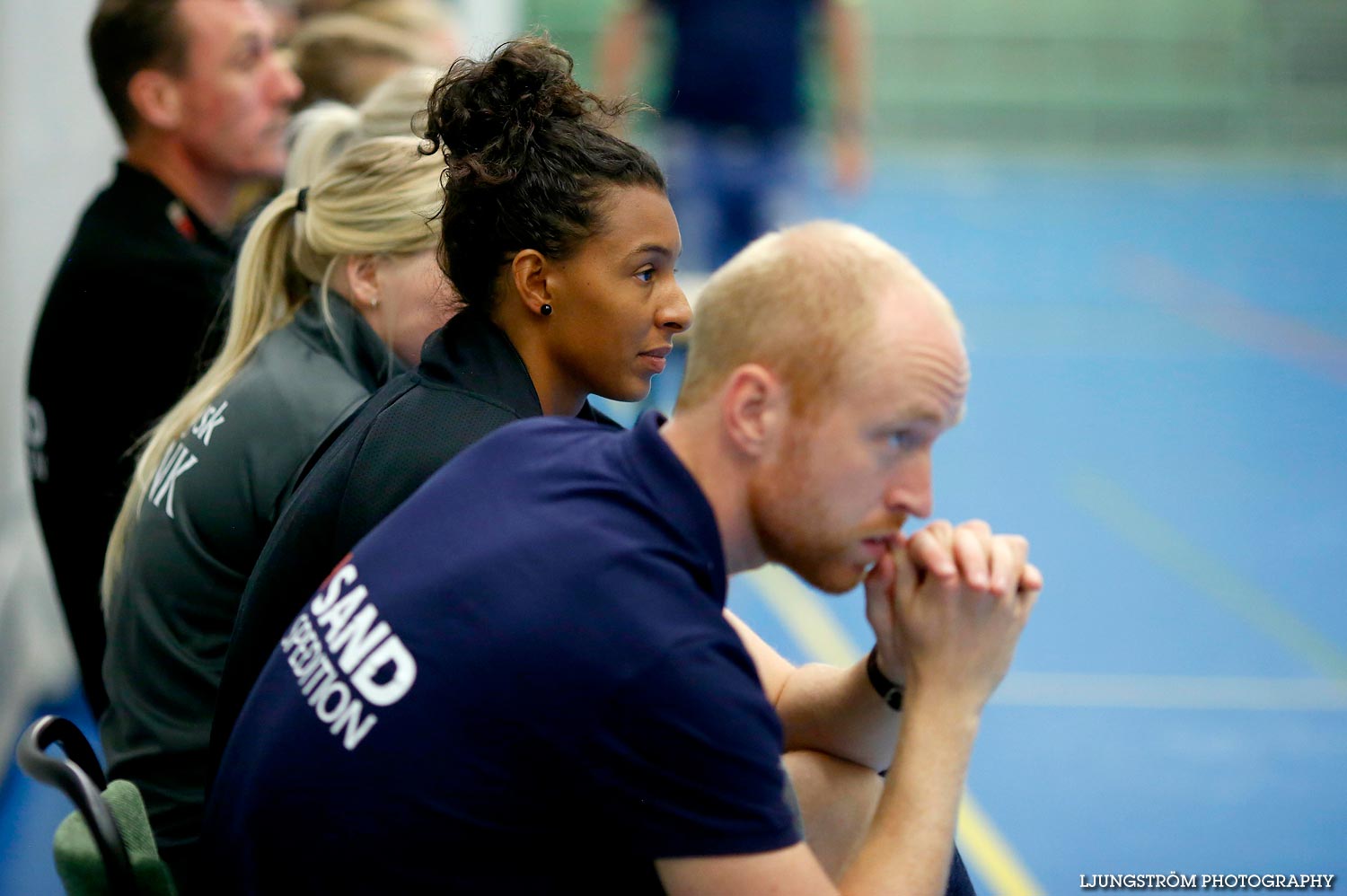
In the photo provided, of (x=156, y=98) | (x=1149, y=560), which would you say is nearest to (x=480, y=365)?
(x=156, y=98)

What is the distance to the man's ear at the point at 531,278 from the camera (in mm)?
2094

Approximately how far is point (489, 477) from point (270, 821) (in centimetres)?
44

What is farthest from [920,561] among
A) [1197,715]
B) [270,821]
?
[1197,715]

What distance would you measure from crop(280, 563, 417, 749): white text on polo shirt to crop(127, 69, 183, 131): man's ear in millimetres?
2423

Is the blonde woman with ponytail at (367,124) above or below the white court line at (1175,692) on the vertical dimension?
above

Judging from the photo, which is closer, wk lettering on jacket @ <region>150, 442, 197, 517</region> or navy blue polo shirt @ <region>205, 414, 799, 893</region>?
navy blue polo shirt @ <region>205, 414, 799, 893</region>

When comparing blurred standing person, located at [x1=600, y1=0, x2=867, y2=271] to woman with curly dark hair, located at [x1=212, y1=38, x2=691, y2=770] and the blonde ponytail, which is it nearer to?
the blonde ponytail

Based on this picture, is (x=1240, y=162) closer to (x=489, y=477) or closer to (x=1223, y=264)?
(x=1223, y=264)

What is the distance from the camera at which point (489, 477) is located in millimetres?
1599

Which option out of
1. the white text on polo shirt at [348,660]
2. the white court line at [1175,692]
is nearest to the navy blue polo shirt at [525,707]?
the white text on polo shirt at [348,660]

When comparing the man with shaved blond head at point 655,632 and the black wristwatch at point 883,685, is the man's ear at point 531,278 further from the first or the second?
the black wristwatch at point 883,685

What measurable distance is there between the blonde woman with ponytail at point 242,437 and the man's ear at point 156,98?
4.09ft

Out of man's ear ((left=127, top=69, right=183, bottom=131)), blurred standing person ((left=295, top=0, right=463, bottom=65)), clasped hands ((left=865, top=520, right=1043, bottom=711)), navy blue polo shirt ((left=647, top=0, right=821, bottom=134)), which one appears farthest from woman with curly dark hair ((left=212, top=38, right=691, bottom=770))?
navy blue polo shirt ((left=647, top=0, right=821, bottom=134))

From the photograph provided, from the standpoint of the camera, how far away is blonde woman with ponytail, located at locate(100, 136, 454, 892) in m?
2.34
